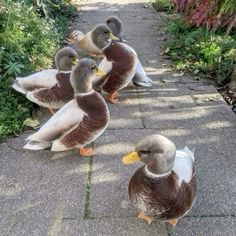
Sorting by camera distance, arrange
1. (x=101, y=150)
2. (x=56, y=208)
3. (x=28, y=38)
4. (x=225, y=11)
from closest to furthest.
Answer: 1. (x=56, y=208)
2. (x=101, y=150)
3. (x=225, y=11)
4. (x=28, y=38)

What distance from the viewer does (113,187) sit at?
126 inches

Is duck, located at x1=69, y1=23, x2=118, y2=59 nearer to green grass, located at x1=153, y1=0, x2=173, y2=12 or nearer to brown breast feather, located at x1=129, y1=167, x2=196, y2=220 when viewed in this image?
brown breast feather, located at x1=129, y1=167, x2=196, y2=220

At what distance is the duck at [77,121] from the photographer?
3328 millimetres

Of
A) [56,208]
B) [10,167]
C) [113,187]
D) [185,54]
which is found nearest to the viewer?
[56,208]

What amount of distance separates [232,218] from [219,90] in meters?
2.40

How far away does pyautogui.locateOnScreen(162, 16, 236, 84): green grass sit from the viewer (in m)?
5.27

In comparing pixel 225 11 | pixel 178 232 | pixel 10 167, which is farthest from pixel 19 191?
pixel 225 11

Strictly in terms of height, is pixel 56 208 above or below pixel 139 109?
above

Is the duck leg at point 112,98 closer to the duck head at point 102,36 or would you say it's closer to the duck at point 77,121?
the duck head at point 102,36

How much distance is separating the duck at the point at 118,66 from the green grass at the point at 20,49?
0.91m

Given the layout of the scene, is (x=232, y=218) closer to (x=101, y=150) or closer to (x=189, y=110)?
(x=101, y=150)

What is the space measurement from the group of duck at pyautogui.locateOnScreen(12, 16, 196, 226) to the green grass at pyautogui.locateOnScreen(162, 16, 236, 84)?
888 millimetres

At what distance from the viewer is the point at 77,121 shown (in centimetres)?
333

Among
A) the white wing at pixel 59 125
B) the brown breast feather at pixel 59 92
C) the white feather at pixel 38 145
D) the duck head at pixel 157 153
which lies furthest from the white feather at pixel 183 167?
the brown breast feather at pixel 59 92
